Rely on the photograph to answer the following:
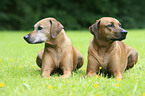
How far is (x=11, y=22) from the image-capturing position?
25.5 m

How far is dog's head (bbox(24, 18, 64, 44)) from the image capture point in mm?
4355

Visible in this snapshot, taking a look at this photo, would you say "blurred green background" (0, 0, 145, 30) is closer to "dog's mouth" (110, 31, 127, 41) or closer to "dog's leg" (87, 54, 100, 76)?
"dog's leg" (87, 54, 100, 76)

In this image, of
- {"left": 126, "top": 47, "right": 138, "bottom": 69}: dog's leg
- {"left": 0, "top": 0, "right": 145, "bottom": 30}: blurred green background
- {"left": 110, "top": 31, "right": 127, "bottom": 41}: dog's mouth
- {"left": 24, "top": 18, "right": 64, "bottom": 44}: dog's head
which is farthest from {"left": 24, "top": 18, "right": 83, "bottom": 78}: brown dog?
{"left": 0, "top": 0, "right": 145, "bottom": 30}: blurred green background

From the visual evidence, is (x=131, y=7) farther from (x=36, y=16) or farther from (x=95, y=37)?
(x=95, y=37)

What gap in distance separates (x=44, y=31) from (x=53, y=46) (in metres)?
0.39

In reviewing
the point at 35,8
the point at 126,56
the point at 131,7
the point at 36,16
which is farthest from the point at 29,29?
the point at 126,56

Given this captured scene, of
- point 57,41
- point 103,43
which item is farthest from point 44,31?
point 103,43

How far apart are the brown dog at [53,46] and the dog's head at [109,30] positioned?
0.74 m

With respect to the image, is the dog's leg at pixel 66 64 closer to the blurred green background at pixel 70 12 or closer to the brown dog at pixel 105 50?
the brown dog at pixel 105 50

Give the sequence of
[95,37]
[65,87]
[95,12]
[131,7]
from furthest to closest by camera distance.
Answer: [131,7] < [95,12] < [95,37] < [65,87]

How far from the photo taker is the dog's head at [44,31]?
4.36 meters

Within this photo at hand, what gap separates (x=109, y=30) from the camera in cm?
412

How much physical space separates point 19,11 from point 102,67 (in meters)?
22.7

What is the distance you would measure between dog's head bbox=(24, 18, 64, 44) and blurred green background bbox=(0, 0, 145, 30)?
2068 centimetres
